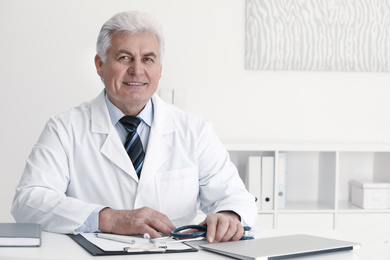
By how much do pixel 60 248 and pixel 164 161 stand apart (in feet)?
2.26

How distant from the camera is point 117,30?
6.53 ft

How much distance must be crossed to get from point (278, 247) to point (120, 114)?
93 centimetres

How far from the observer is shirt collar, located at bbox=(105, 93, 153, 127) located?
2.10 m

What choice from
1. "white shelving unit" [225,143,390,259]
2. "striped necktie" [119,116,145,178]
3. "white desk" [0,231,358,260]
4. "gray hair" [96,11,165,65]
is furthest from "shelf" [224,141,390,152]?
"white desk" [0,231,358,260]

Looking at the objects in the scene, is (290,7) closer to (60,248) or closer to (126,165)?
(126,165)

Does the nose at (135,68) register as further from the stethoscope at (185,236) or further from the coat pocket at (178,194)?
the stethoscope at (185,236)

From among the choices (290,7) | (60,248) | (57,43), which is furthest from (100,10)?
(60,248)

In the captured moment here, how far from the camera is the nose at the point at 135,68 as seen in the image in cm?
202

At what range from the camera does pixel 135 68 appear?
202 cm

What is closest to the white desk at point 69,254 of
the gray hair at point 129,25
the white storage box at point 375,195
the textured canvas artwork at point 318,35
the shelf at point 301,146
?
the gray hair at point 129,25

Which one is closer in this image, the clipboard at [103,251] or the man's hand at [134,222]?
the clipboard at [103,251]

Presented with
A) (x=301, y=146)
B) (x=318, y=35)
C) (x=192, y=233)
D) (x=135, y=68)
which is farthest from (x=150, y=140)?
(x=318, y=35)

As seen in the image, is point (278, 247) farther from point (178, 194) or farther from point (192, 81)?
point (192, 81)

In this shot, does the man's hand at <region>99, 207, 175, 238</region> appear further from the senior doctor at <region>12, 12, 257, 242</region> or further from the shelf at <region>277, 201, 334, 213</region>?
the shelf at <region>277, 201, 334, 213</region>
